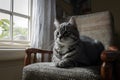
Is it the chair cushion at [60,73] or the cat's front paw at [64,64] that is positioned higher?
the cat's front paw at [64,64]

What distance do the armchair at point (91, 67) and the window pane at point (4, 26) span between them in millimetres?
528

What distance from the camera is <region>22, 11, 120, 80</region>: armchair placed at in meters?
0.87

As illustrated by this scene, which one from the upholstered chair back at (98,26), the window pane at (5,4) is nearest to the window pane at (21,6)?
the window pane at (5,4)

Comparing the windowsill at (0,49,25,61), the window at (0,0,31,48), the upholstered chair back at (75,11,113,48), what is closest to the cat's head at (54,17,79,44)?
the upholstered chair back at (75,11,113,48)

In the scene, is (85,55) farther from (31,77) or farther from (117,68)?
(31,77)

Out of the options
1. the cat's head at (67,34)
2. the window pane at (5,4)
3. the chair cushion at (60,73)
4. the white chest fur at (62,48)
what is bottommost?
the chair cushion at (60,73)

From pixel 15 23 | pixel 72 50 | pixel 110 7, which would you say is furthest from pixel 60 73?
pixel 110 7

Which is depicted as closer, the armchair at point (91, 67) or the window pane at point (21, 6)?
the armchair at point (91, 67)

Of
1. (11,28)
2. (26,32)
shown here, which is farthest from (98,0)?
(11,28)

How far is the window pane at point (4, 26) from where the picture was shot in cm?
162

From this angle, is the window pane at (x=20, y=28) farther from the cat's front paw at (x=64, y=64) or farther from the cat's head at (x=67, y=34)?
the cat's front paw at (x=64, y=64)

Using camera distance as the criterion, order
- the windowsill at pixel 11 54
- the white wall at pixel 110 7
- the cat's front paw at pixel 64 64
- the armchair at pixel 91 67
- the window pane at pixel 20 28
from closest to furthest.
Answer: the armchair at pixel 91 67 < the cat's front paw at pixel 64 64 < the windowsill at pixel 11 54 < the window pane at pixel 20 28 < the white wall at pixel 110 7

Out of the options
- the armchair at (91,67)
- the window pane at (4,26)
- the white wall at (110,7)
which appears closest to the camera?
the armchair at (91,67)

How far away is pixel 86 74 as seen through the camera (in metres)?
0.91
